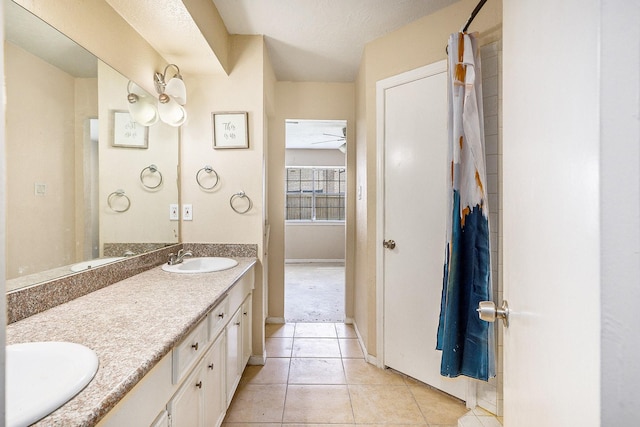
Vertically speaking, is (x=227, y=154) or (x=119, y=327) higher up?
(x=227, y=154)

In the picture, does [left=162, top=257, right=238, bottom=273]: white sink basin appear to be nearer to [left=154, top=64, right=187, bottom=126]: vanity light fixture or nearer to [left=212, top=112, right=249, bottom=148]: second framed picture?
[left=212, top=112, right=249, bottom=148]: second framed picture

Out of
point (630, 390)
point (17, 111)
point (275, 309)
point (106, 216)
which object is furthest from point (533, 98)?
point (275, 309)

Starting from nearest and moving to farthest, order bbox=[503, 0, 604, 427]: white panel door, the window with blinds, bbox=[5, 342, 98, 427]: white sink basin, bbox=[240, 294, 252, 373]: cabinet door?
bbox=[503, 0, 604, 427]: white panel door
bbox=[5, 342, 98, 427]: white sink basin
bbox=[240, 294, 252, 373]: cabinet door
the window with blinds

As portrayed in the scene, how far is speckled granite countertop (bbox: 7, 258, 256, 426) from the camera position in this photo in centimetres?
60

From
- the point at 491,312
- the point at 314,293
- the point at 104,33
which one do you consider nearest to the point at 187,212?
the point at 104,33

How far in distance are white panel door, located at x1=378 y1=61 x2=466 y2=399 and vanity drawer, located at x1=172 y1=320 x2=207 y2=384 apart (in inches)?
52.8

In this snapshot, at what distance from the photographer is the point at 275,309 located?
2.97 meters

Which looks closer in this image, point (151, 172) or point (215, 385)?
point (215, 385)

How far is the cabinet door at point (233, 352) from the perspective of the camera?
158 centimetres

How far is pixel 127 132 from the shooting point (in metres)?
1.60

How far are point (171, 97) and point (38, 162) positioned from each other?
988 mm

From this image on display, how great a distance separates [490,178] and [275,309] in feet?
7.51

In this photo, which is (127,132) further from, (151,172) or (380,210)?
(380,210)

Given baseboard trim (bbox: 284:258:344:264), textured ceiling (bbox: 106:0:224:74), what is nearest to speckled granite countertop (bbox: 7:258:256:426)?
textured ceiling (bbox: 106:0:224:74)
